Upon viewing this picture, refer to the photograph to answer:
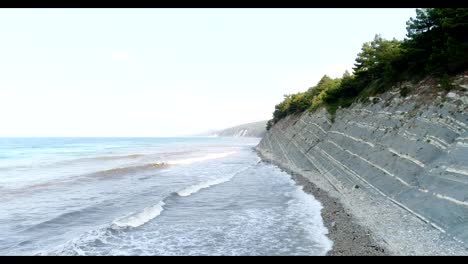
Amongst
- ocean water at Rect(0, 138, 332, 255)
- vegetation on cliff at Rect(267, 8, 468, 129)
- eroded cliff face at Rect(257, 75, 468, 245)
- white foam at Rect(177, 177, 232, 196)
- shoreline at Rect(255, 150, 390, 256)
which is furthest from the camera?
white foam at Rect(177, 177, 232, 196)

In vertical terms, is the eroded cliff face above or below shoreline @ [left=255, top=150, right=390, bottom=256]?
above

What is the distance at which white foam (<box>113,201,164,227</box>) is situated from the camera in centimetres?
1772

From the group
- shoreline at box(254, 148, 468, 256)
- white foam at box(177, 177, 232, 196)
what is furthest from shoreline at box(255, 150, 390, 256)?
white foam at box(177, 177, 232, 196)

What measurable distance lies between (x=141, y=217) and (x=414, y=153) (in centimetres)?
1516

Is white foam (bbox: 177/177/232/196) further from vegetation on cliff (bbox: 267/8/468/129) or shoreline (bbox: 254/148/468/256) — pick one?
vegetation on cliff (bbox: 267/8/468/129)

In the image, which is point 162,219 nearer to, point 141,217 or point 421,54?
point 141,217

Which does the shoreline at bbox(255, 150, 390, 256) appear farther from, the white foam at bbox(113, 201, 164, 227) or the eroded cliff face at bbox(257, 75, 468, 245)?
the white foam at bbox(113, 201, 164, 227)

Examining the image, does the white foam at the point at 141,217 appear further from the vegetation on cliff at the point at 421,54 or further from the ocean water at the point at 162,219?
the vegetation on cliff at the point at 421,54

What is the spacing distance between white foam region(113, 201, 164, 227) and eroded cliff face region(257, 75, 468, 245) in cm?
1246

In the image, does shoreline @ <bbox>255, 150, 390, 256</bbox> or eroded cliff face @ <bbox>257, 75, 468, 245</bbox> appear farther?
eroded cliff face @ <bbox>257, 75, 468, 245</bbox>

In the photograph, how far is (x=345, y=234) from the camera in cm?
1459

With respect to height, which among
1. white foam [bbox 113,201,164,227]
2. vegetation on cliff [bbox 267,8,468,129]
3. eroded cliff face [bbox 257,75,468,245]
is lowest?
white foam [bbox 113,201,164,227]

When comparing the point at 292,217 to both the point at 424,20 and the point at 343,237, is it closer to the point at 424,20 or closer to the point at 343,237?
the point at 343,237

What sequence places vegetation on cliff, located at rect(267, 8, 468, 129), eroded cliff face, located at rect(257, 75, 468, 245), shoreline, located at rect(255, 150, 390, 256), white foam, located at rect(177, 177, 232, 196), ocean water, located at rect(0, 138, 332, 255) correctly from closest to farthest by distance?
1. shoreline, located at rect(255, 150, 390, 256)
2. eroded cliff face, located at rect(257, 75, 468, 245)
3. ocean water, located at rect(0, 138, 332, 255)
4. vegetation on cliff, located at rect(267, 8, 468, 129)
5. white foam, located at rect(177, 177, 232, 196)
